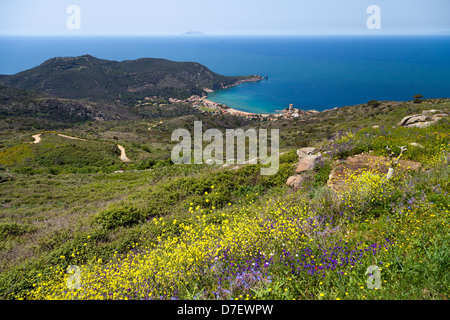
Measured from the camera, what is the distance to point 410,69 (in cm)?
17138

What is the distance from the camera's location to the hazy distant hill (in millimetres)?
152375

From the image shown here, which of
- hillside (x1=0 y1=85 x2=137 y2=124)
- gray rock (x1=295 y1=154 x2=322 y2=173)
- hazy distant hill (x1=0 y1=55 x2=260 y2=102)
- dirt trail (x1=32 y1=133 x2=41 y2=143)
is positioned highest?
hazy distant hill (x1=0 y1=55 x2=260 y2=102)

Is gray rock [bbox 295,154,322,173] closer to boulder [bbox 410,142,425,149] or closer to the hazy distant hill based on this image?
boulder [bbox 410,142,425,149]

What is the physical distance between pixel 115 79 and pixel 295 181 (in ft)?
625

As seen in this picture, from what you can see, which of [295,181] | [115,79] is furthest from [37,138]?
[115,79]

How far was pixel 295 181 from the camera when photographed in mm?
8305

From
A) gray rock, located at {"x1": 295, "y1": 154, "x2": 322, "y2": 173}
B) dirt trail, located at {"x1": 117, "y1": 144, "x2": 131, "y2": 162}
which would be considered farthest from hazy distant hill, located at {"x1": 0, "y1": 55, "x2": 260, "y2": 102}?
gray rock, located at {"x1": 295, "y1": 154, "x2": 322, "y2": 173}

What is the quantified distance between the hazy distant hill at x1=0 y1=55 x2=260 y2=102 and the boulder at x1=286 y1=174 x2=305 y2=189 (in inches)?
5983

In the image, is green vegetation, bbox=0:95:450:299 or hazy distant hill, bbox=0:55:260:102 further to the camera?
hazy distant hill, bbox=0:55:260:102

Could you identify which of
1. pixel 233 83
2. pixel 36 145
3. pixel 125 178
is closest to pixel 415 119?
pixel 125 178

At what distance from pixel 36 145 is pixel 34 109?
235 feet

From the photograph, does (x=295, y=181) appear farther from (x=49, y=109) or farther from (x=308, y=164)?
(x=49, y=109)

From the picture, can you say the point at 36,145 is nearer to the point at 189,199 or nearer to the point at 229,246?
the point at 189,199
